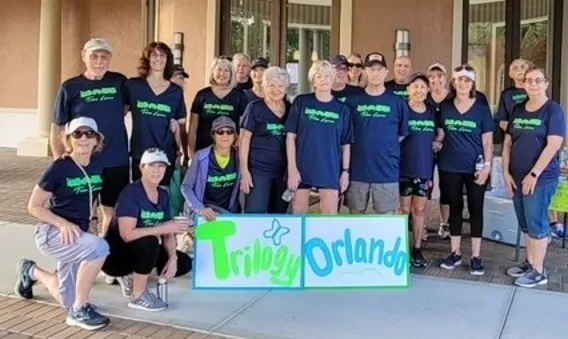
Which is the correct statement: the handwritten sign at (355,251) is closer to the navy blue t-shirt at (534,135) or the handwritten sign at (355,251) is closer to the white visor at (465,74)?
the navy blue t-shirt at (534,135)

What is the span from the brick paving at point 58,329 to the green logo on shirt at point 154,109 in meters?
1.49

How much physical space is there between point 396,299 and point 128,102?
2344 mm

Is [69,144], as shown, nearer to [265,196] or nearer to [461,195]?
[265,196]

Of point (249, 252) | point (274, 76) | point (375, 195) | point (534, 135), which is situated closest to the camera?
point (249, 252)

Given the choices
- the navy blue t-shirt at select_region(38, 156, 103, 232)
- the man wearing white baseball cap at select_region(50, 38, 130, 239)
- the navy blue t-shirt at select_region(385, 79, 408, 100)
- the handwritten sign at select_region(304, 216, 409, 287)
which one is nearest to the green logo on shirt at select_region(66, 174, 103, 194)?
the navy blue t-shirt at select_region(38, 156, 103, 232)

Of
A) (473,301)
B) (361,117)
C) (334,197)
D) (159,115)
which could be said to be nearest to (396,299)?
(473,301)

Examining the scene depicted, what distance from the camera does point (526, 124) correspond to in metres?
5.20

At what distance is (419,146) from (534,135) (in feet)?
2.87

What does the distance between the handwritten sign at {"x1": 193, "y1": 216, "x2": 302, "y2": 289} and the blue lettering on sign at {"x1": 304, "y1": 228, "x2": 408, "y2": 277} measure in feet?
0.41

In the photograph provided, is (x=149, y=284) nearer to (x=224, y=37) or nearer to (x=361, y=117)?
(x=361, y=117)

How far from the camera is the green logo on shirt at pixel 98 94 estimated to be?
188 inches

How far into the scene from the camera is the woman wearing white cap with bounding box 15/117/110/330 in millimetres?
4074

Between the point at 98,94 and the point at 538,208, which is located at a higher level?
the point at 98,94

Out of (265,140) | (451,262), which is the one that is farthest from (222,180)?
(451,262)
